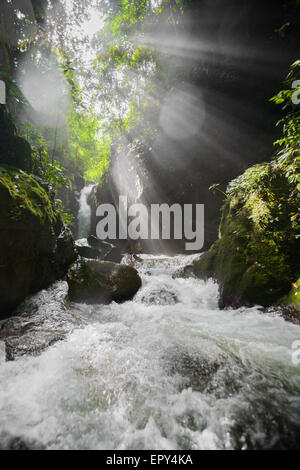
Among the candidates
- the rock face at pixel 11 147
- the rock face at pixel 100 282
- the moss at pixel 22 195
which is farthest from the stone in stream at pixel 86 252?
the rock face at pixel 11 147

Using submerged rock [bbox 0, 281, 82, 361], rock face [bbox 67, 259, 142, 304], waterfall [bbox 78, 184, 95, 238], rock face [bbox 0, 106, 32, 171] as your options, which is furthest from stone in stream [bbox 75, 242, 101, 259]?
waterfall [bbox 78, 184, 95, 238]

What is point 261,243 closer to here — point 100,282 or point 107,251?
point 100,282

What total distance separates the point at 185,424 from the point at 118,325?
203cm

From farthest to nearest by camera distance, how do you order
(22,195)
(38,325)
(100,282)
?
(100,282) → (22,195) → (38,325)

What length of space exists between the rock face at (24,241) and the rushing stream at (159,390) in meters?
1.55

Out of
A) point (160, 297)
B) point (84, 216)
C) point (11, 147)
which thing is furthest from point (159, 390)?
point (84, 216)

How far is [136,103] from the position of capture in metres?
12.6

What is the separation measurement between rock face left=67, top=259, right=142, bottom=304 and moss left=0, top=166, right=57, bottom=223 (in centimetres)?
154

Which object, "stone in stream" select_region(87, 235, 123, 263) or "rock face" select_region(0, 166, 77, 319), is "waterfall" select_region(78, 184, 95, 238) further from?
"rock face" select_region(0, 166, 77, 319)

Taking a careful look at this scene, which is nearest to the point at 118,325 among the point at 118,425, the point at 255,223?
the point at 118,425

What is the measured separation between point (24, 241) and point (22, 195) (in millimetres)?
957

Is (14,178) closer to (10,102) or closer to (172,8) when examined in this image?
(10,102)

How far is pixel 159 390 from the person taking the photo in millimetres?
1790

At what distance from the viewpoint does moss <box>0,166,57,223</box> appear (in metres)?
3.59
